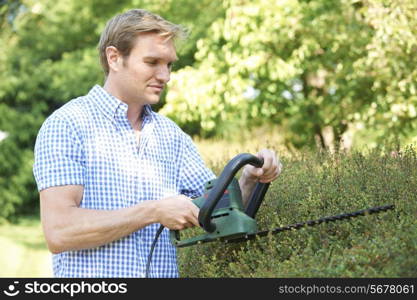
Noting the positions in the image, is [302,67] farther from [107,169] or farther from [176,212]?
[176,212]

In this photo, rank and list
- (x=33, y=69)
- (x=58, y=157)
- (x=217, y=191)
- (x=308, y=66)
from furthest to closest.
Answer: (x=33, y=69)
(x=308, y=66)
(x=58, y=157)
(x=217, y=191)

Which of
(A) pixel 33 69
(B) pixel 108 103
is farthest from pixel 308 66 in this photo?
(A) pixel 33 69

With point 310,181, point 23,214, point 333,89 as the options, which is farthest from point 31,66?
point 310,181

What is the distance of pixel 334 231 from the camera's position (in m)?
3.09

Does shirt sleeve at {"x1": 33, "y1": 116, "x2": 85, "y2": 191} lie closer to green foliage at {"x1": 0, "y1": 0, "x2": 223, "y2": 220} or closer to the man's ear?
the man's ear

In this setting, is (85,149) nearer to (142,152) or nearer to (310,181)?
(142,152)

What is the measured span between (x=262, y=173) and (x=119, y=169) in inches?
26.1

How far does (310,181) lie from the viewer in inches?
151

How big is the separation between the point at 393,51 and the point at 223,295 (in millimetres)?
5696

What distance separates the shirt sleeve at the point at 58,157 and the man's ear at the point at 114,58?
16.3 inches

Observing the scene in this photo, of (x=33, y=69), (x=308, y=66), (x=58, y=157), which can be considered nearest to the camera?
(x=58, y=157)

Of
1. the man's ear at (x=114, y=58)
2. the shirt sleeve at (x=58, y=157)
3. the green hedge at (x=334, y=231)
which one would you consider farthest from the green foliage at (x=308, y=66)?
the shirt sleeve at (x=58, y=157)

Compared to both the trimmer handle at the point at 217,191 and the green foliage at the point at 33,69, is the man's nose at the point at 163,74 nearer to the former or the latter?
the trimmer handle at the point at 217,191

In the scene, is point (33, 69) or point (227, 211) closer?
point (227, 211)
